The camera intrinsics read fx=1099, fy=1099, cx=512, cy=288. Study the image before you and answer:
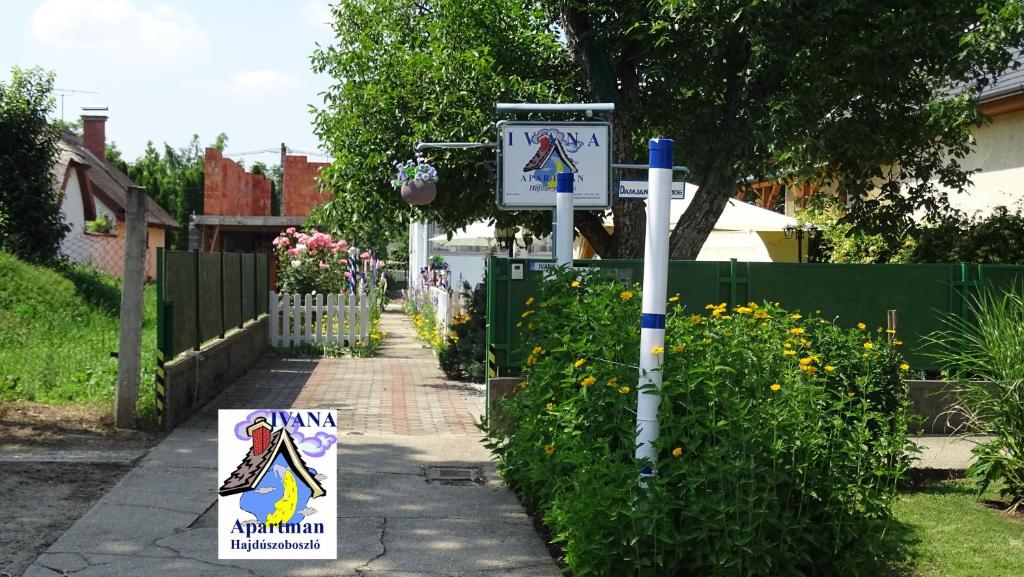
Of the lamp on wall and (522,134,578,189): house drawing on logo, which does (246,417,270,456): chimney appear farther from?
the lamp on wall

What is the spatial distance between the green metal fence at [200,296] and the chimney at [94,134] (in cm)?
3716

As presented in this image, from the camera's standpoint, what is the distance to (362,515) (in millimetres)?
6895

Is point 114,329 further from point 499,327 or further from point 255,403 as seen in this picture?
point 499,327

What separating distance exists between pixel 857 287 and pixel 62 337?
11555mm

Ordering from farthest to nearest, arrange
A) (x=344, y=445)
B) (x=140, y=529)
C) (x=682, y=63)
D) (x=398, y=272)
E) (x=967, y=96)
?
(x=398, y=272)
(x=682, y=63)
(x=967, y=96)
(x=344, y=445)
(x=140, y=529)

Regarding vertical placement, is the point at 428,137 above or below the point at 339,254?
above

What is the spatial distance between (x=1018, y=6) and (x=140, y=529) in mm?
8061

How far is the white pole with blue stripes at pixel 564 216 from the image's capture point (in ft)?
27.8

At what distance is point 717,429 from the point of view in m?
5.17

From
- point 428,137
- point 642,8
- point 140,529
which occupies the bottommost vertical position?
point 140,529

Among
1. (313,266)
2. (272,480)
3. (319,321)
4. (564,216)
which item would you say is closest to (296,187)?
(313,266)

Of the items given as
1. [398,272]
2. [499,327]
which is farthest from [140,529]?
[398,272]

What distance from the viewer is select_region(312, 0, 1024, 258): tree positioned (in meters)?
12.5

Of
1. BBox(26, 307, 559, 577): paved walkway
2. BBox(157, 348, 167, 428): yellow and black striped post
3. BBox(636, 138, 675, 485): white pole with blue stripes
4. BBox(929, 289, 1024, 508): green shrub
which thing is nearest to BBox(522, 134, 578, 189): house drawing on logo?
BBox(26, 307, 559, 577): paved walkway
